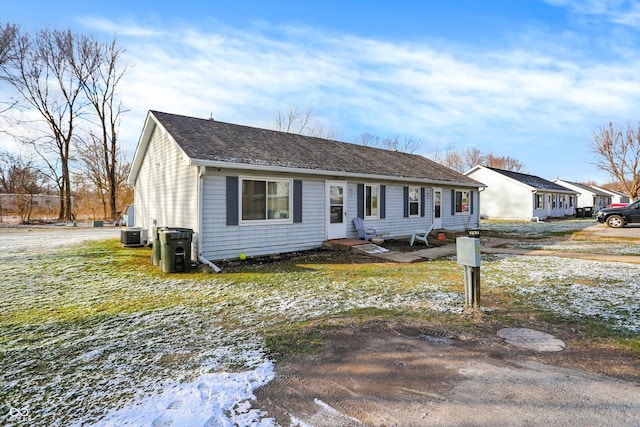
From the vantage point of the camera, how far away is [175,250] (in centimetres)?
744

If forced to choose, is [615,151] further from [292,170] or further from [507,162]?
[292,170]

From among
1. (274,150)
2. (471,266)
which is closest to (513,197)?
(274,150)

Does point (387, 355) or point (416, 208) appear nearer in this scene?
point (387, 355)

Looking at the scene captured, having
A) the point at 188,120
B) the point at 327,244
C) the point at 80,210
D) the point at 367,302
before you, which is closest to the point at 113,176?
the point at 80,210

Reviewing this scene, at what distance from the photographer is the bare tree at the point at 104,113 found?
26.2 m

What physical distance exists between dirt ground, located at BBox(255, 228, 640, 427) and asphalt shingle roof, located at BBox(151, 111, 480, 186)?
6.31m

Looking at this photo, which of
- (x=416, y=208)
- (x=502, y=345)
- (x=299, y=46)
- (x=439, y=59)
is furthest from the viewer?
(x=416, y=208)

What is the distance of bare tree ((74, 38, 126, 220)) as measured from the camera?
26.2 metres

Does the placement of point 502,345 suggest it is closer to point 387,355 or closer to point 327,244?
point 387,355

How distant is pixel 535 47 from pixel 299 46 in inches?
340

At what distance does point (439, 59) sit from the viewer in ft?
38.9

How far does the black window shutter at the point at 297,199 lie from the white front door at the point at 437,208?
7896 mm

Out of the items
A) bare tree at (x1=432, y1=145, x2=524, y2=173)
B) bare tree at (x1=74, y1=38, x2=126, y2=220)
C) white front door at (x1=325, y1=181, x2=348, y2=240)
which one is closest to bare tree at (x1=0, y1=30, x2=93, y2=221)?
bare tree at (x1=74, y1=38, x2=126, y2=220)

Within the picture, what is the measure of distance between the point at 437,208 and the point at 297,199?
331 inches
